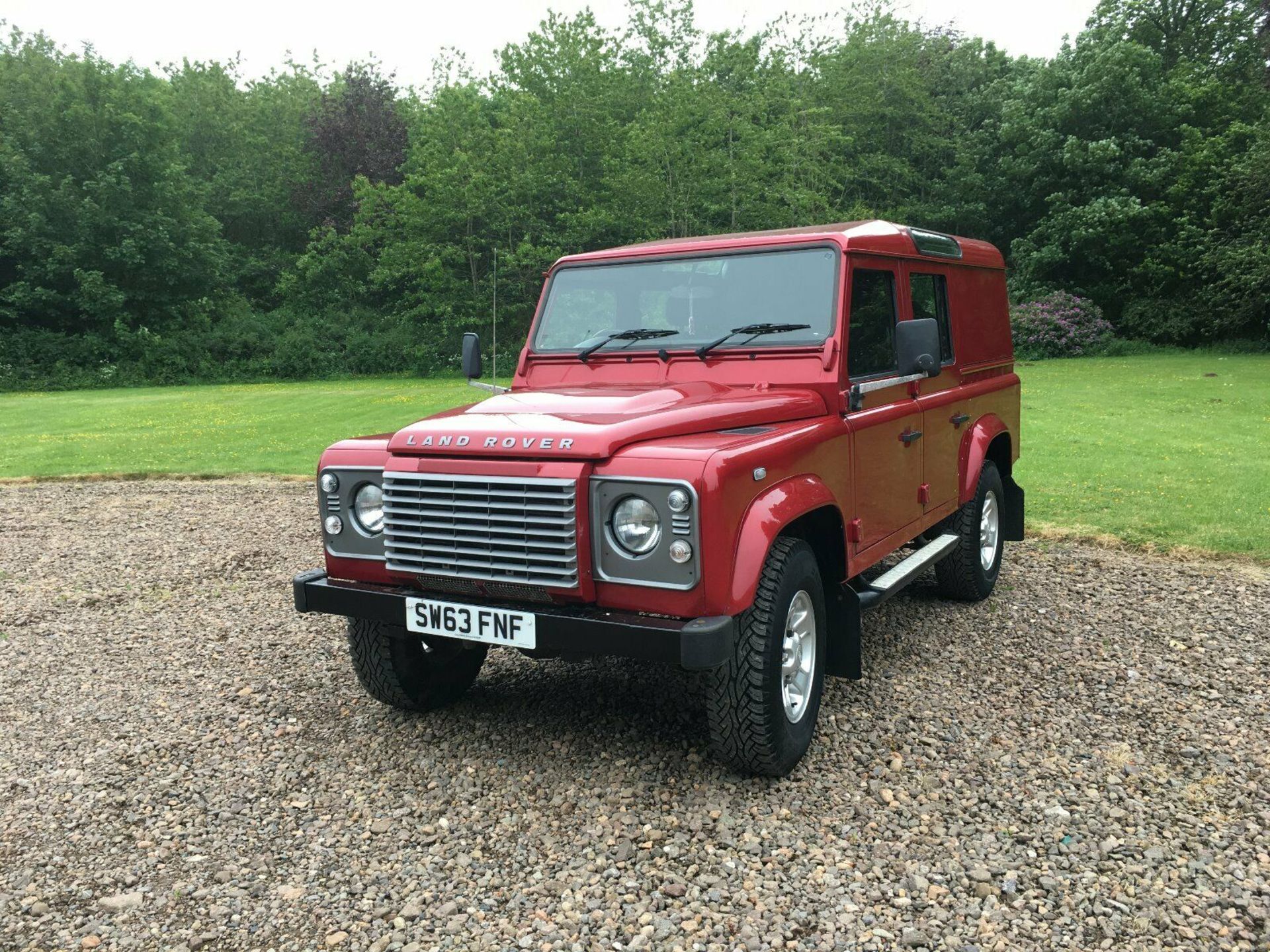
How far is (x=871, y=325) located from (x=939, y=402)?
93cm

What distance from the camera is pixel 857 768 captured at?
160 inches

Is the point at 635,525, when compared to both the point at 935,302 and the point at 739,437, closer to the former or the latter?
the point at 739,437

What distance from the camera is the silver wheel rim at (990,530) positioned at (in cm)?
657

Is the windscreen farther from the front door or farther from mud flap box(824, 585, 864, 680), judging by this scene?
mud flap box(824, 585, 864, 680)

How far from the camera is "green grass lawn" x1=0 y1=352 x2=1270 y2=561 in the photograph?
933 centimetres

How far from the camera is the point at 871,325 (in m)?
4.85

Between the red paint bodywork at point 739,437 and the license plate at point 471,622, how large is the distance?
0.54 ft

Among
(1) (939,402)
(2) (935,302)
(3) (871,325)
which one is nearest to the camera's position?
(3) (871,325)

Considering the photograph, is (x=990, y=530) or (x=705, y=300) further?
(x=990, y=530)

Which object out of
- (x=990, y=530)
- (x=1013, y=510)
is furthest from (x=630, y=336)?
(x=1013, y=510)

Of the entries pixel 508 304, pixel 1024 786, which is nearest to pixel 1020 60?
pixel 508 304

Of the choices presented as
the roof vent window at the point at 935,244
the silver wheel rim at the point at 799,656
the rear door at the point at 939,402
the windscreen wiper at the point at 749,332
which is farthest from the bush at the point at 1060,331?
the silver wheel rim at the point at 799,656

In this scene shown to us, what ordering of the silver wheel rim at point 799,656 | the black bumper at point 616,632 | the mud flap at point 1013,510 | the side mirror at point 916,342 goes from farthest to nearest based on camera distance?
the mud flap at point 1013,510
the side mirror at point 916,342
the silver wheel rim at point 799,656
the black bumper at point 616,632

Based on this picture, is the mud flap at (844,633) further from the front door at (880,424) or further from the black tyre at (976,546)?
the black tyre at (976,546)
